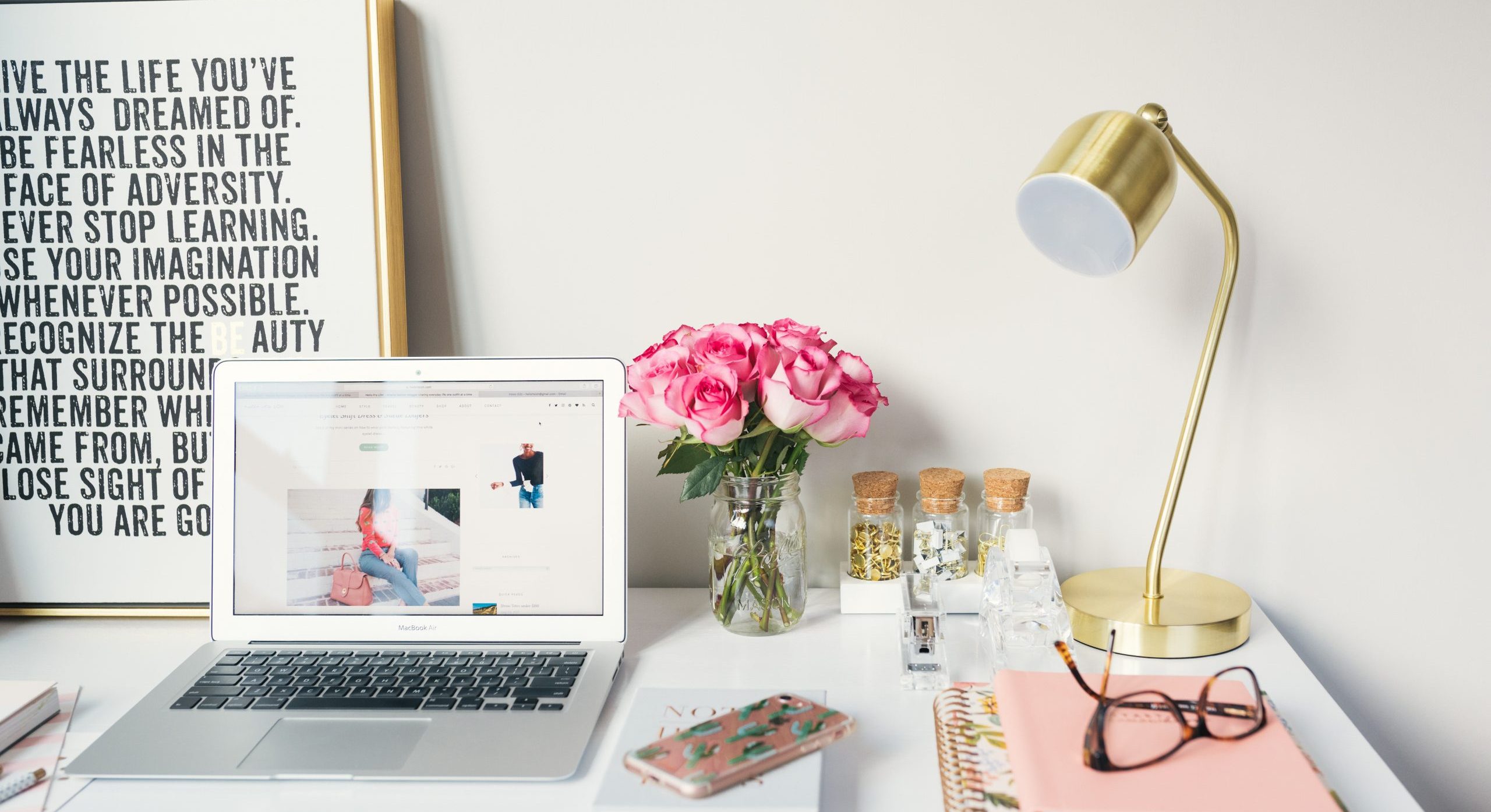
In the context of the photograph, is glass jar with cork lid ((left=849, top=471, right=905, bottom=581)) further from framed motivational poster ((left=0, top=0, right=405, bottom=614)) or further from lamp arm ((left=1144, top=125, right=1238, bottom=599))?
framed motivational poster ((left=0, top=0, right=405, bottom=614))

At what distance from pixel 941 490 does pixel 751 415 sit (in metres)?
0.23

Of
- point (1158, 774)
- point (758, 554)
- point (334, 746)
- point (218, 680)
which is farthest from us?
point (758, 554)

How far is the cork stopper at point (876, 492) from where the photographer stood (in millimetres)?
959

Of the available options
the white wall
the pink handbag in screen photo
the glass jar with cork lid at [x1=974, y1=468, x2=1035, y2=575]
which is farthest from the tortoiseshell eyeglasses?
the pink handbag in screen photo

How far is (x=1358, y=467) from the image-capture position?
98 cm

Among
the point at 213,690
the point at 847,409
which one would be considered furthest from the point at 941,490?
the point at 213,690

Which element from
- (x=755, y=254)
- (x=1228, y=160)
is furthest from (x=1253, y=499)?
(x=755, y=254)

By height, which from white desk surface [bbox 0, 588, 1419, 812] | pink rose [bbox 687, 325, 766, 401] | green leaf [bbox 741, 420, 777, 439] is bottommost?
white desk surface [bbox 0, 588, 1419, 812]

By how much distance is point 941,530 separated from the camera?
0.96 meters

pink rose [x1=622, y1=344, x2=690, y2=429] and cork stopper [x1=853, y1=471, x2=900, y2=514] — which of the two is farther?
cork stopper [x1=853, y1=471, x2=900, y2=514]

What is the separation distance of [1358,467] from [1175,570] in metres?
0.22

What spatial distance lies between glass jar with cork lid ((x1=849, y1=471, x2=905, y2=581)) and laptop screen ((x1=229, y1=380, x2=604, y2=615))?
28 cm

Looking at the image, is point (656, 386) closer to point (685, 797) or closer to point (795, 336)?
point (795, 336)

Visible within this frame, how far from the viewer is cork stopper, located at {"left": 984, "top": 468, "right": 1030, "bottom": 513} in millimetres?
946
